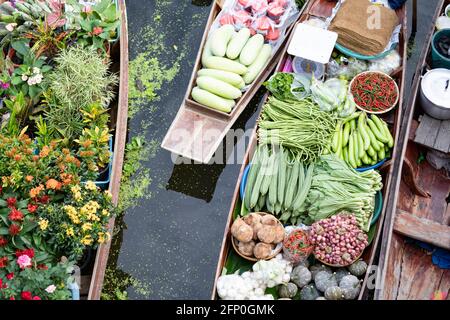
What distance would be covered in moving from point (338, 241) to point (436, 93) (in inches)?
72.0

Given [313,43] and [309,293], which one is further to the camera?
[313,43]

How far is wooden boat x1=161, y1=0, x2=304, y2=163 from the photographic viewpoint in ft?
20.9

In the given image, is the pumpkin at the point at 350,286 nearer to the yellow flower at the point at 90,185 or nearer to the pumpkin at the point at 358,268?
the pumpkin at the point at 358,268

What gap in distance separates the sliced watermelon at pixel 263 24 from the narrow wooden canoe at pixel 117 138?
1.47 metres

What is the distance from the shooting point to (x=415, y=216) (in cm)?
566

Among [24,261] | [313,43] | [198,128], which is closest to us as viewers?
[24,261]

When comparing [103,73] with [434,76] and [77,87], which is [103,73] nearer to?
[77,87]

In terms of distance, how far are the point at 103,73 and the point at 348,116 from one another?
8.25 feet

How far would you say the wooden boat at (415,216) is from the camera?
5570 mm

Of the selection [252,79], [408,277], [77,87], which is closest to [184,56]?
[252,79]

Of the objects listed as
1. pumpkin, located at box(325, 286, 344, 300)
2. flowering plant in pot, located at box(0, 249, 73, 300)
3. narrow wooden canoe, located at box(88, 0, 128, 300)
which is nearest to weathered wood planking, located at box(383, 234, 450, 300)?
pumpkin, located at box(325, 286, 344, 300)

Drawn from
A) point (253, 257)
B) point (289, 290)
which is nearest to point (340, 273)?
point (289, 290)

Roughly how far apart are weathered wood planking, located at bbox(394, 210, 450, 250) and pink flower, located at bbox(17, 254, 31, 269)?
314 centimetres

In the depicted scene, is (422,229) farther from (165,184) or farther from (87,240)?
(87,240)
